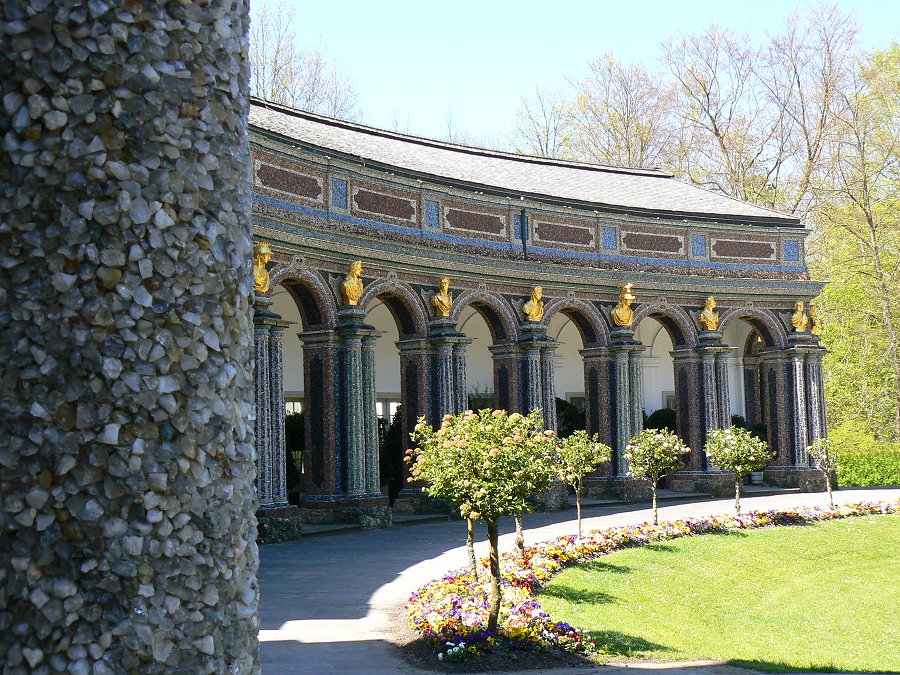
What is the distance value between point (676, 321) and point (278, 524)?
15027 mm

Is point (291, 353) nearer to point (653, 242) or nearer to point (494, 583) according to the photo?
point (653, 242)

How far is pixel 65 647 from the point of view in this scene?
11.4 ft

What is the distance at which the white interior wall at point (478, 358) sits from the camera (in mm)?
31750

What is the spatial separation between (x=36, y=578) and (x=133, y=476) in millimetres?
452

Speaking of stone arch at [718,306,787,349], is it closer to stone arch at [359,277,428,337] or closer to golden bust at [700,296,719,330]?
golden bust at [700,296,719,330]

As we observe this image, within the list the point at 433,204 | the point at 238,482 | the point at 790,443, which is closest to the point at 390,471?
the point at 433,204

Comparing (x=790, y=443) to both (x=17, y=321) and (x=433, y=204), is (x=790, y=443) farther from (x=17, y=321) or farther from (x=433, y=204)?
(x=17, y=321)

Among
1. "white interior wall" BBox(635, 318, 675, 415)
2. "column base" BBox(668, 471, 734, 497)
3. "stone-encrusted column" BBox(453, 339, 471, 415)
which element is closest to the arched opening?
"stone-encrusted column" BBox(453, 339, 471, 415)

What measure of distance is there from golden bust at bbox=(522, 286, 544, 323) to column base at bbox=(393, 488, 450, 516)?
5.39 meters

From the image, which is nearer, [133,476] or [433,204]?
[133,476]

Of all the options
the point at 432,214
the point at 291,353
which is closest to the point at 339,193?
the point at 432,214

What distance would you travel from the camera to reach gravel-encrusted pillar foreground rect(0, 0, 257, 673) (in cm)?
352

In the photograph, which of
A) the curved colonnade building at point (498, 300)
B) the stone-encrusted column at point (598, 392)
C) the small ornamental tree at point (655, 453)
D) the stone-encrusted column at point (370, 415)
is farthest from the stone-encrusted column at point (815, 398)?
the stone-encrusted column at point (370, 415)

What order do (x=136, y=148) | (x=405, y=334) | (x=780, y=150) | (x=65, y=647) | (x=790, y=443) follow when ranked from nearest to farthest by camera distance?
1. (x=65, y=647)
2. (x=136, y=148)
3. (x=405, y=334)
4. (x=790, y=443)
5. (x=780, y=150)
